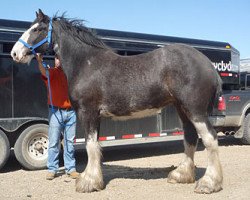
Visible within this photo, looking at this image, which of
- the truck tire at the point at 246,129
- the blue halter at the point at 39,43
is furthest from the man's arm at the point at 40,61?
the truck tire at the point at 246,129

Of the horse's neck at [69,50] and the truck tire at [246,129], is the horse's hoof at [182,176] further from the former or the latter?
the truck tire at [246,129]

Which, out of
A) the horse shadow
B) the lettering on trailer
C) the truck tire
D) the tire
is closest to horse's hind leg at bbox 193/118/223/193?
the horse shadow

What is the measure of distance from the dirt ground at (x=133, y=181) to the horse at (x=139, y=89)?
0.91 feet

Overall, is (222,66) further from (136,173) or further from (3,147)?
(3,147)

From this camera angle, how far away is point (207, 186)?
5.80 m

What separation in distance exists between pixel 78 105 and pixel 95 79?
18.8 inches

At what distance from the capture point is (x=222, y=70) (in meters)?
12.2

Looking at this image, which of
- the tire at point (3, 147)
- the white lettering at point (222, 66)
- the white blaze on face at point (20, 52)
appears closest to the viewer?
the white blaze on face at point (20, 52)

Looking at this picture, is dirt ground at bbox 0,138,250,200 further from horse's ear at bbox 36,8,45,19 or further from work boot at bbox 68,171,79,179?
horse's ear at bbox 36,8,45,19

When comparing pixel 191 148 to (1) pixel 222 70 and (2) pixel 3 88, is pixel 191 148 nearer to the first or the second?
(2) pixel 3 88

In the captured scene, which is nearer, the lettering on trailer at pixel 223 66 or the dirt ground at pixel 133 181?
the dirt ground at pixel 133 181

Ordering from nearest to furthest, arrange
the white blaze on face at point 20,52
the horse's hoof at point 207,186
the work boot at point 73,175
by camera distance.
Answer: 1. the horse's hoof at point 207,186
2. the white blaze on face at point 20,52
3. the work boot at point 73,175

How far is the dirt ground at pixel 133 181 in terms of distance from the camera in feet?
19.4

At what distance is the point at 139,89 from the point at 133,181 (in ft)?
5.61
